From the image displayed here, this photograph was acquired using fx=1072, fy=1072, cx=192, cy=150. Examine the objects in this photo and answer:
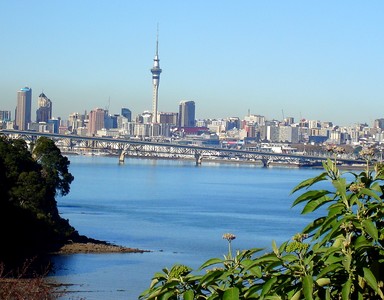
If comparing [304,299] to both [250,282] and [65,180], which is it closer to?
[250,282]

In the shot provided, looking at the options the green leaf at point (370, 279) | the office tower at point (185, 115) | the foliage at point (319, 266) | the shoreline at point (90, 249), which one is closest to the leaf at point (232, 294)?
the foliage at point (319, 266)

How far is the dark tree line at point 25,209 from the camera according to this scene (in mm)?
18453

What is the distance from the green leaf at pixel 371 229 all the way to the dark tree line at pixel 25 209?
48.8 ft

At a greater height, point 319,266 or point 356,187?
point 356,187

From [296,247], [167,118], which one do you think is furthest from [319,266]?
[167,118]

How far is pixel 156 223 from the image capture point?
28328mm

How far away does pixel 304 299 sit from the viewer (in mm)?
1918

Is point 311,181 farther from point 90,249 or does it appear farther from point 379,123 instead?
point 379,123

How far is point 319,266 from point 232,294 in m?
0.19

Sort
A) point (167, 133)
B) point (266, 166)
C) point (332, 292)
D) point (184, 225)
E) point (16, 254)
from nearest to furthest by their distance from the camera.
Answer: point (332, 292), point (16, 254), point (184, 225), point (266, 166), point (167, 133)

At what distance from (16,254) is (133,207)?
55.0ft

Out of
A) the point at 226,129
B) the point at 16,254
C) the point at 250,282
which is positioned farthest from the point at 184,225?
the point at 226,129

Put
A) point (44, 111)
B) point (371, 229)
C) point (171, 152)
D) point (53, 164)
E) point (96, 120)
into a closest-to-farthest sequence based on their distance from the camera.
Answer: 1. point (371, 229)
2. point (53, 164)
3. point (171, 152)
4. point (96, 120)
5. point (44, 111)

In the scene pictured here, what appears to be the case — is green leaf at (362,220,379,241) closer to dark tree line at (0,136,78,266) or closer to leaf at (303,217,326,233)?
leaf at (303,217,326,233)
